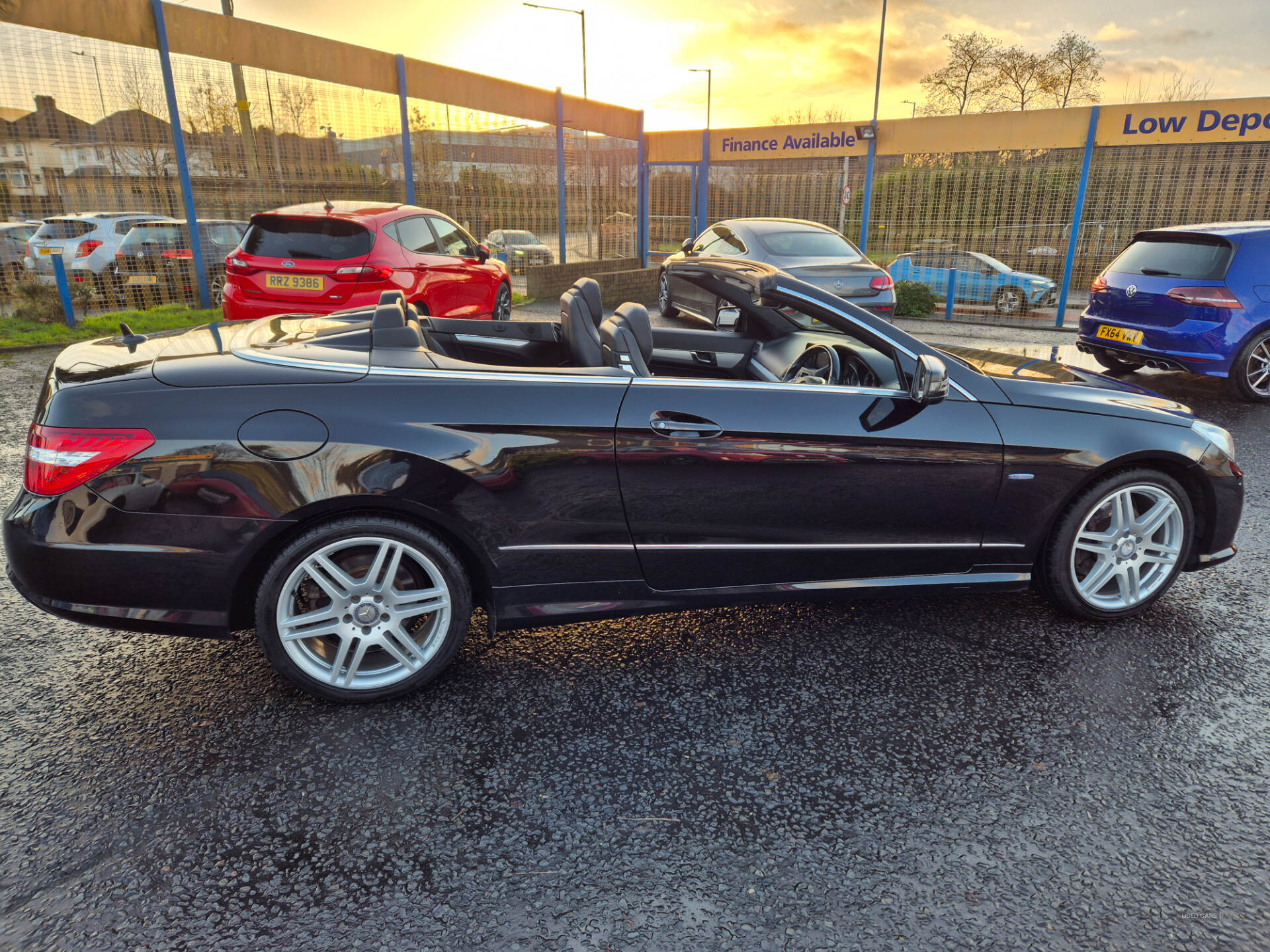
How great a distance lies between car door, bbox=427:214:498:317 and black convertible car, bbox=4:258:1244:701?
5.53 metres

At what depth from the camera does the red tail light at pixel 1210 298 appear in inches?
288

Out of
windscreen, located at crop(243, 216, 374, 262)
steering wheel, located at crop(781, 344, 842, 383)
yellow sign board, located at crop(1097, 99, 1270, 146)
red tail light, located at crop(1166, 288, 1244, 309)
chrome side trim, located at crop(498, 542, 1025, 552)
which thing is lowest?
chrome side trim, located at crop(498, 542, 1025, 552)

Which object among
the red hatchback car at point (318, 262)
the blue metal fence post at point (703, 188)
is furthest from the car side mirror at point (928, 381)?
the blue metal fence post at point (703, 188)

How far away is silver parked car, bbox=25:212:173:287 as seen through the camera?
9758 mm

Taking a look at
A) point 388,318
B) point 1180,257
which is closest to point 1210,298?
point 1180,257

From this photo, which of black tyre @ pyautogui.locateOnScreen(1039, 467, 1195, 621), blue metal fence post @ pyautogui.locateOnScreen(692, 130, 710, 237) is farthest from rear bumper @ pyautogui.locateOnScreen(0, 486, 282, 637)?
blue metal fence post @ pyautogui.locateOnScreen(692, 130, 710, 237)

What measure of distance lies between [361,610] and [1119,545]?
2.95m

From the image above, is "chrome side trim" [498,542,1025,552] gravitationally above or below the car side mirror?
below

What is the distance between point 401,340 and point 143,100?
32.2 feet

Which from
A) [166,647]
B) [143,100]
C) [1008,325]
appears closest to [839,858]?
[166,647]

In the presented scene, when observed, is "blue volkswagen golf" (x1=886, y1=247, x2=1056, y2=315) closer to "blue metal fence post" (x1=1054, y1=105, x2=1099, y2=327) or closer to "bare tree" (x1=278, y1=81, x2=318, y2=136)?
"blue metal fence post" (x1=1054, y1=105, x2=1099, y2=327)

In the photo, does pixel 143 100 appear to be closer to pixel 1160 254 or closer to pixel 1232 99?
pixel 1160 254

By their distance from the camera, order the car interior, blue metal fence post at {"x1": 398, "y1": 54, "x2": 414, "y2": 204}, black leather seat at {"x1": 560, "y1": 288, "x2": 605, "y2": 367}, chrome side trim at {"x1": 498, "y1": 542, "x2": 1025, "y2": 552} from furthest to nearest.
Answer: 1. blue metal fence post at {"x1": 398, "y1": 54, "x2": 414, "y2": 204}
2. black leather seat at {"x1": 560, "y1": 288, "x2": 605, "y2": 367}
3. the car interior
4. chrome side trim at {"x1": 498, "y1": 542, "x2": 1025, "y2": 552}

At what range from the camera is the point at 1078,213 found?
44.4ft
